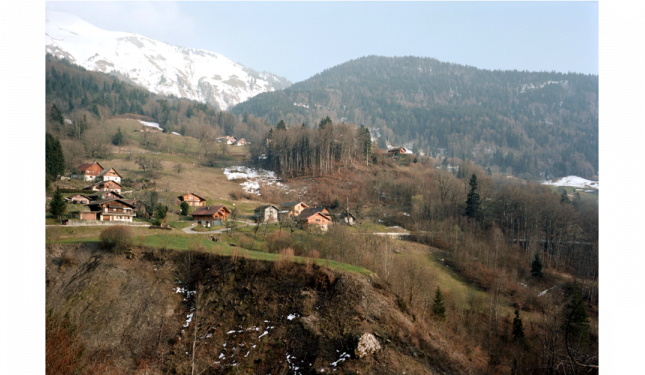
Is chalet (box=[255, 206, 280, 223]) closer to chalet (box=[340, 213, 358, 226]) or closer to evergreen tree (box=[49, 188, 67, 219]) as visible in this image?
chalet (box=[340, 213, 358, 226])

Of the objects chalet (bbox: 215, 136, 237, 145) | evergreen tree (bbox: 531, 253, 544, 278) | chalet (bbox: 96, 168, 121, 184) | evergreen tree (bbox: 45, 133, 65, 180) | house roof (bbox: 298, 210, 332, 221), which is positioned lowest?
evergreen tree (bbox: 531, 253, 544, 278)

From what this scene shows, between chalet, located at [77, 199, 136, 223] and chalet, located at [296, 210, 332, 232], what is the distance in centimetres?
2433

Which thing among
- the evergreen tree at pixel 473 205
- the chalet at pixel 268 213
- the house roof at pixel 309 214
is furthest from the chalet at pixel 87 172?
the evergreen tree at pixel 473 205

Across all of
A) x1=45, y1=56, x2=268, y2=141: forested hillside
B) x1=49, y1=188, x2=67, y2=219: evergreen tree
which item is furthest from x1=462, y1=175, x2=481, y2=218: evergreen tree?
x1=45, y1=56, x2=268, y2=141: forested hillside

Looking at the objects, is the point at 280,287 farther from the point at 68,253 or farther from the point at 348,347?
the point at 68,253

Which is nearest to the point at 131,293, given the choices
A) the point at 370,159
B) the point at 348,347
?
the point at 348,347

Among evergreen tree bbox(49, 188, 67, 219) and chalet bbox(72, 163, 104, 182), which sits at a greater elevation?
chalet bbox(72, 163, 104, 182)

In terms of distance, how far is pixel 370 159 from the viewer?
87250 mm

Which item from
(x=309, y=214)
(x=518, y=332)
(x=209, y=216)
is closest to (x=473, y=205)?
(x=309, y=214)

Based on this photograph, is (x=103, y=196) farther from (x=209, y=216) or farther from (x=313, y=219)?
(x=313, y=219)

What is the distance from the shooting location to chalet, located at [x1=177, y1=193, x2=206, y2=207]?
188 ft

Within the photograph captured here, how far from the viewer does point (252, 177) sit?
81125 millimetres
